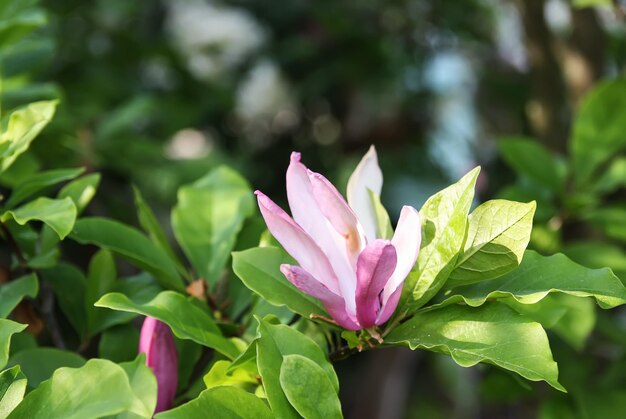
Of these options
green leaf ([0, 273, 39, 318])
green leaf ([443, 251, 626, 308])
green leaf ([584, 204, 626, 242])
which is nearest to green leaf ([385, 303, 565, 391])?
green leaf ([443, 251, 626, 308])

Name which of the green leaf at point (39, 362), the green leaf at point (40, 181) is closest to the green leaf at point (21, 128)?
the green leaf at point (40, 181)

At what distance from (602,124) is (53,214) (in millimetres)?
602

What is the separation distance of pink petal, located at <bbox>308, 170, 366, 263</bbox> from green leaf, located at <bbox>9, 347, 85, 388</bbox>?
0.69ft

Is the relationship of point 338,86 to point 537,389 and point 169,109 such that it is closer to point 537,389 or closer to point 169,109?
point 169,109

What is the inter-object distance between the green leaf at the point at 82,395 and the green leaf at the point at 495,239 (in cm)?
22

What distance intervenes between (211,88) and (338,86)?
1.05 ft

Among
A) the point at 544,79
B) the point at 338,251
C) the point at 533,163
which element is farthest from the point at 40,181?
the point at 544,79

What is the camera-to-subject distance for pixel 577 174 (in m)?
0.87

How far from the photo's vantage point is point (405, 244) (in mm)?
478

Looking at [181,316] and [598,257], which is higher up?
[181,316]

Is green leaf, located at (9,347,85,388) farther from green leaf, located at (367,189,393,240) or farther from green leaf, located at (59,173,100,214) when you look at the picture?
green leaf, located at (367,189,393,240)

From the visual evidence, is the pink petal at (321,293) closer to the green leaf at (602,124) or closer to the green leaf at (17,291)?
the green leaf at (17,291)

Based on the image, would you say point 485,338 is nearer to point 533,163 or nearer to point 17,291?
point 17,291

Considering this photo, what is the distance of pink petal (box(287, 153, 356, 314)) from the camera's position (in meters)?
0.50
